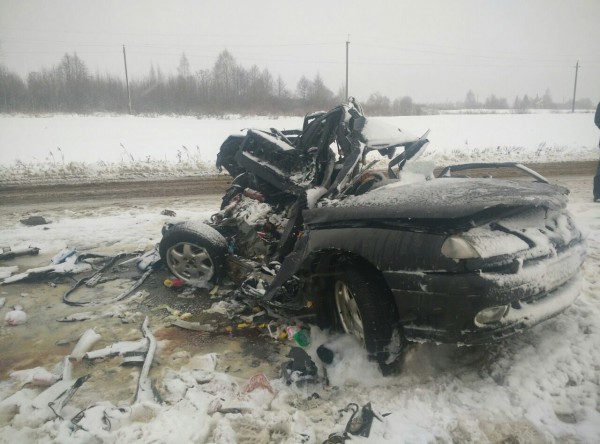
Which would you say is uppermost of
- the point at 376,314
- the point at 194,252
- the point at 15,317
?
the point at 376,314

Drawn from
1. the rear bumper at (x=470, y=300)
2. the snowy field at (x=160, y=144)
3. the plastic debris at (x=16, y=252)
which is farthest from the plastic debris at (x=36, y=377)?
the snowy field at (x=160, y=144)

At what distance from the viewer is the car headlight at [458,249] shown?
2084 mm

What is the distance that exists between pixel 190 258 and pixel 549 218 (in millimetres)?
3324

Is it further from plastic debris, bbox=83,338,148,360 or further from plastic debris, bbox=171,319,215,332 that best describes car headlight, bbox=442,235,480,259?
plastic debris, bbox=83,338,148,360

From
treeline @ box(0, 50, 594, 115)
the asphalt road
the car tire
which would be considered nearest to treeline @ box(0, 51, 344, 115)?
treeline @ box(0, 50, 594, 115)

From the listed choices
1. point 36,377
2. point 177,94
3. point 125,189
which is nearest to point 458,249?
point 36,377

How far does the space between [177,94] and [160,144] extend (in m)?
25.9

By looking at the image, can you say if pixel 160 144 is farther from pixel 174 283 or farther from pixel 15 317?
pixel 15 317

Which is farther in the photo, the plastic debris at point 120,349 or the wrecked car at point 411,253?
the plastic debris at point 120,349

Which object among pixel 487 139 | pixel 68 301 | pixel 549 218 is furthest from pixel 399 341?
pixel 487 139

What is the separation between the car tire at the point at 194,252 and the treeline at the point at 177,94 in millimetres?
34623

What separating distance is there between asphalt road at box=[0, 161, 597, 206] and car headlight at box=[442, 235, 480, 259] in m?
7.53

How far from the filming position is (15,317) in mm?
3693

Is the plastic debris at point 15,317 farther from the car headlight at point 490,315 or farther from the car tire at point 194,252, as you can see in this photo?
the car headlight at point 490,315
